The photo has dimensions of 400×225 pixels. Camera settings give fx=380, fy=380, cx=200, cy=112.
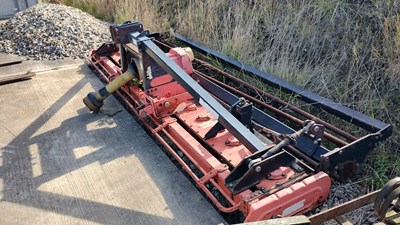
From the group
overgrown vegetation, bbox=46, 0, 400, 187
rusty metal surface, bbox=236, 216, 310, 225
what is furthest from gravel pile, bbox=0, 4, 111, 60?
rusty metal surface, bbox=236, 216, 310, 225

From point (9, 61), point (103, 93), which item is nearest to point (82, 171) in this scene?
point (103, 93)

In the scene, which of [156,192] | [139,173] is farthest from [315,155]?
[139,173]

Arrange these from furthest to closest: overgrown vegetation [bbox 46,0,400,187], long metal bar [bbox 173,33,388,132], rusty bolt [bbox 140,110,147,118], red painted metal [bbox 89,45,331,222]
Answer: overgrown vegetation [bbox 46,0,400,187] < rusty bolt [bbox 140,110,147,118] < long metal bar [bbox 173,33,388,132] < red painted metal [bbox 89,45,331,222]

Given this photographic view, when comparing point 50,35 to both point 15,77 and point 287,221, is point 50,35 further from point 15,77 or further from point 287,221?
point 287,221

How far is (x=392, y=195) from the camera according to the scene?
1818 millimetres

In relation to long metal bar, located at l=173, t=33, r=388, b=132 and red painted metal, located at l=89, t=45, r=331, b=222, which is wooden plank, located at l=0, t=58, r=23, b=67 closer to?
red painted metal, located at l=89, t=45, r=331, b=222

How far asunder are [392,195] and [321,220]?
35cm

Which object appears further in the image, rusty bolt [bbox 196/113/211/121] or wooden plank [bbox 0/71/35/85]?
wooden plank [bbox 0/71/35/85]

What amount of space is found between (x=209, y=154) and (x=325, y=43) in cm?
228

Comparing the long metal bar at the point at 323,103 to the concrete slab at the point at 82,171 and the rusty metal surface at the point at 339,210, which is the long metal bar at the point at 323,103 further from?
the concrete slab at the point at 82,171

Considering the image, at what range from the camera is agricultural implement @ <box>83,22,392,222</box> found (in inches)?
89.7

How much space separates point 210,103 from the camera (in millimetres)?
2604

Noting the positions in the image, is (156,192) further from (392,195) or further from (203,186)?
(392,195)

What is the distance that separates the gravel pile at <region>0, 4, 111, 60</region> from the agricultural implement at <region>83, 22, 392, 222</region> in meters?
1.32
